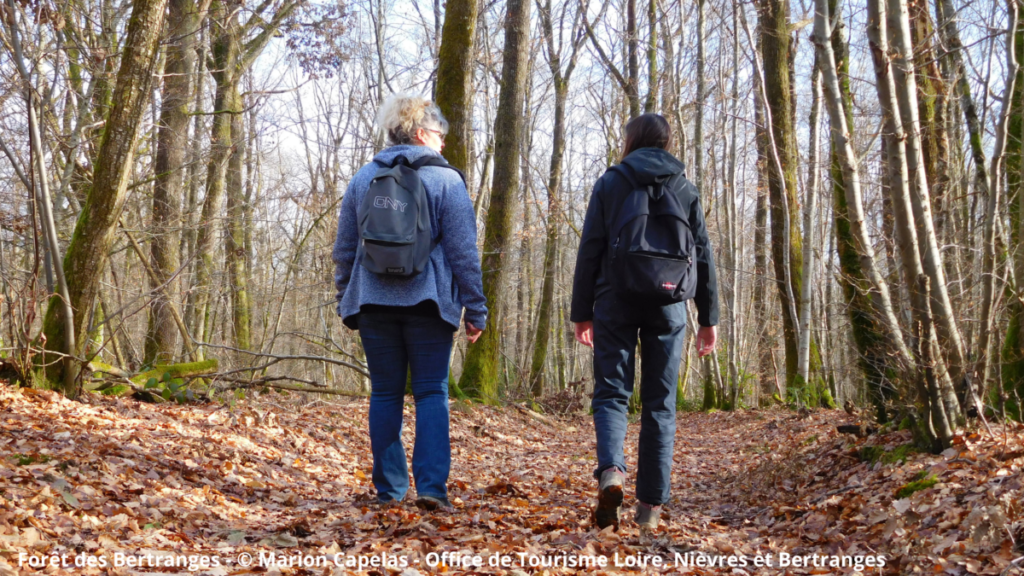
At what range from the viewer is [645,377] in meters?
3.46

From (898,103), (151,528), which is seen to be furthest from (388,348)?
(898,103)

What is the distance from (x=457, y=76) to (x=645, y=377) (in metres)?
5.41

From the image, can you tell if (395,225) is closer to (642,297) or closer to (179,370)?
(642,297)

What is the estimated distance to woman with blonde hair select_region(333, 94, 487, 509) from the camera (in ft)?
11.4

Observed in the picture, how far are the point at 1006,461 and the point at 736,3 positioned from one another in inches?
339

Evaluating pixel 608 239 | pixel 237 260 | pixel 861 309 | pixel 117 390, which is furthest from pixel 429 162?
pixel 237 260

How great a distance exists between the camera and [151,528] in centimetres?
316

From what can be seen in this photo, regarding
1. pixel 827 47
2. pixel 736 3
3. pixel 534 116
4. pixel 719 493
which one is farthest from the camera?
pixel 534 116

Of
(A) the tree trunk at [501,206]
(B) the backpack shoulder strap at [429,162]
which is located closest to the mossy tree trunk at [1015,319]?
(B) the backpack shoulder strap at [429,162]

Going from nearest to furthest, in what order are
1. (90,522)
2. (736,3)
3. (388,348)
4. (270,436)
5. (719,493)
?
(90,522)
(388,348)
(719,493)
(270,436)
(736,3)

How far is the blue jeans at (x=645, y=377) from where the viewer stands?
339 centimetres

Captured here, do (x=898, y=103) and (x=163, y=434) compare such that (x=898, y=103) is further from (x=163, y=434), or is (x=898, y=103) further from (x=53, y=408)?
(x=53, y=408)

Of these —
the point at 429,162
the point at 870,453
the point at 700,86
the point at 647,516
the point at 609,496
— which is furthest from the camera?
the point at 700,86

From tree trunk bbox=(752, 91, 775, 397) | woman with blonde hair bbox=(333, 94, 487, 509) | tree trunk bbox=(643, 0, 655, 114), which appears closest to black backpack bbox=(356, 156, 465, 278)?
woman with blonde hair bbox=(333, 94, 487, 509)
